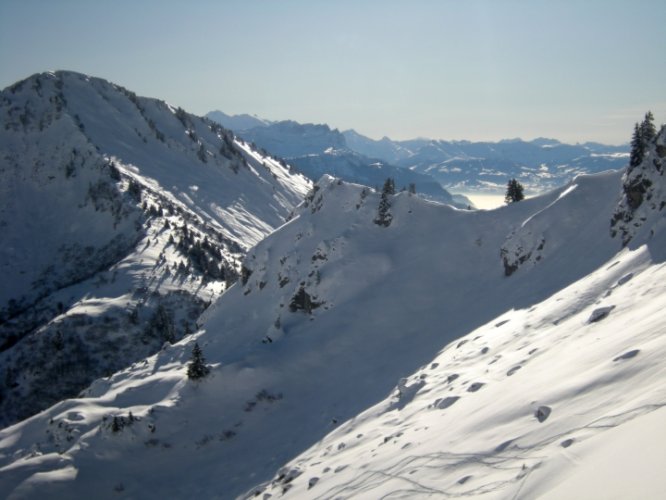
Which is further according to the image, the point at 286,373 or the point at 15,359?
the point at 15,359

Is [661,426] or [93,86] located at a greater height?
[93,86]

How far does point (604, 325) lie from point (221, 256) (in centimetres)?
9962

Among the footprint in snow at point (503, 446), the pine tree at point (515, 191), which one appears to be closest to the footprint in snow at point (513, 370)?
the footprint in snow at point (503, 446)

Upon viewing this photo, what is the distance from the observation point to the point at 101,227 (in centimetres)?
11694

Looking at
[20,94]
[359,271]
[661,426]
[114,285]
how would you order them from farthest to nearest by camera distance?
[20,94] → [114,285] → [359,271] → [661,426]

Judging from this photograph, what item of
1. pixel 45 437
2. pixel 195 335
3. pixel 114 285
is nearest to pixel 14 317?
pixel 114 285

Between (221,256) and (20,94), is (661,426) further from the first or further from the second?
(20,94)

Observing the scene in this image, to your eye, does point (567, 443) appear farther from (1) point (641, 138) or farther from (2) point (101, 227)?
(2) point (101, 227)

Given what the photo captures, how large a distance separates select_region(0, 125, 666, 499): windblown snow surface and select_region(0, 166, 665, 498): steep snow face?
4.9 inches

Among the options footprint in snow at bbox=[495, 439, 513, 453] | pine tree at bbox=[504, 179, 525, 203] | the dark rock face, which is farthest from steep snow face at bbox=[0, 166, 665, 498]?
pine tree at bbox=[504, 179, 525, 203]

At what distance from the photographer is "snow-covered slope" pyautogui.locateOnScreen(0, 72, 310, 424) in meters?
75.7

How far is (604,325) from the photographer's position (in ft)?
58.2

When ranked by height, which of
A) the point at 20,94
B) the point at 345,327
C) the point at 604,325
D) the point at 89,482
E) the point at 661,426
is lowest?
the point at 89,482

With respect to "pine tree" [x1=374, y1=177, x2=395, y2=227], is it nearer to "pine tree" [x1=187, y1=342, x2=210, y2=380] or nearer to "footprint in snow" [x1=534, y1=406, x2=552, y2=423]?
"pine tree" [x1=187, y1=342, x2=210, y2=380]
